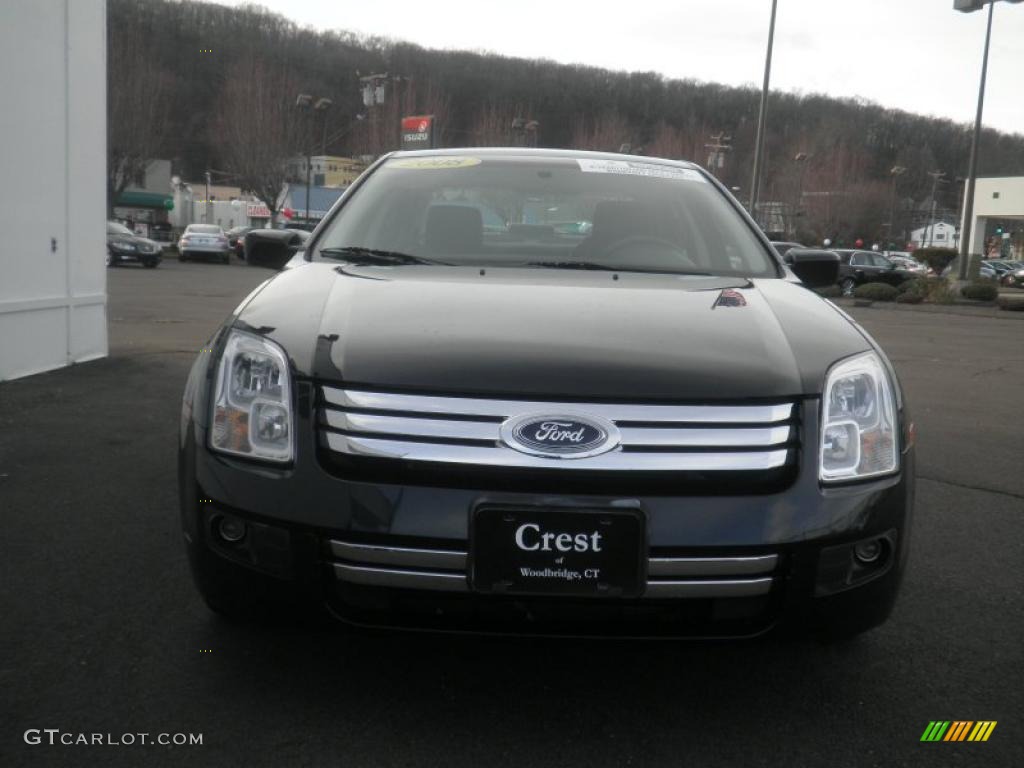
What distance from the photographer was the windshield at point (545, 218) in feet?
10.8

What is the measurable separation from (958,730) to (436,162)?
8.54 ft

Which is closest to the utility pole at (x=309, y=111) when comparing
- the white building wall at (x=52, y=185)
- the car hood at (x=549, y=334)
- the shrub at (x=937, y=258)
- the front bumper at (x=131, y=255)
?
the front bumper at (x=131, y=255)

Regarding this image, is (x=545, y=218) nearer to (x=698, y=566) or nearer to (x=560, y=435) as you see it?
(x=560, y=435)

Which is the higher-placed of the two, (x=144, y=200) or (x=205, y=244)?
(x=144, y=200)

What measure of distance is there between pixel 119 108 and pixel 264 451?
5426cm

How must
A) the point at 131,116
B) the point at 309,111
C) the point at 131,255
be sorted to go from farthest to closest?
the point at 309,111 → the point at 131,116 → the point at 131,255

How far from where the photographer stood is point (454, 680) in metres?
2.50

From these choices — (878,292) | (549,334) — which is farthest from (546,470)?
(878,292)

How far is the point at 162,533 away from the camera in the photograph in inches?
143

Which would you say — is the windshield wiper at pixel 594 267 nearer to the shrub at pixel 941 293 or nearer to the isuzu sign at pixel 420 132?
the shrub at pixel 941 293

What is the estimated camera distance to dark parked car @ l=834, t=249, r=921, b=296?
28234 mm

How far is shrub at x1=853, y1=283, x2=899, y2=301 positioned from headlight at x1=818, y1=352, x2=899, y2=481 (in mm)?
23575

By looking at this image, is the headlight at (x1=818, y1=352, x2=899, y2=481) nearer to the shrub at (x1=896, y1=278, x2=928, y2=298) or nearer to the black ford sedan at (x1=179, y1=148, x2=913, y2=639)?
the black ford sedan at (x1=179, y1=148, x2=913, y2=639)

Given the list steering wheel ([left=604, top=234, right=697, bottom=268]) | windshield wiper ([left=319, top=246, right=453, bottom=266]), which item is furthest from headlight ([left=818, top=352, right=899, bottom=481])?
windshield wiper ([left=319, top=246, right=453, bottom=266])
